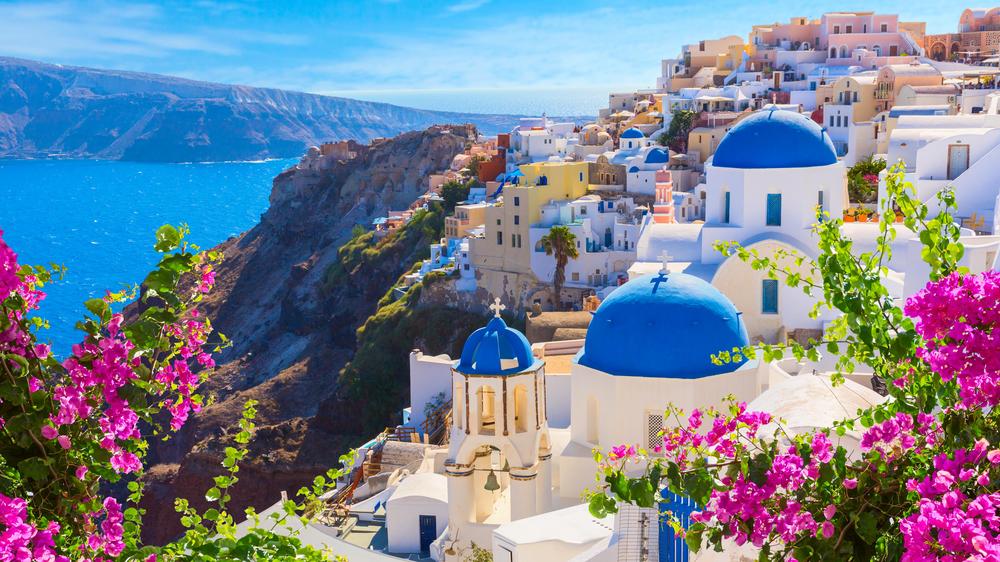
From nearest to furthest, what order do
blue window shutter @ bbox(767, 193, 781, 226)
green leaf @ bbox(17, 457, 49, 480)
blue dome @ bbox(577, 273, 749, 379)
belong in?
green leaf @ bbox(17, 457, 49, 480)
blue dome @ bbox(577, 273, 749, 379)
blue window shutter @ bbox(767, 193, 781, 226)

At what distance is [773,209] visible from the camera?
2323cm

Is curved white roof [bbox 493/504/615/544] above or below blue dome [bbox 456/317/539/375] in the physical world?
below

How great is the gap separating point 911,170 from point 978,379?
2899 cm

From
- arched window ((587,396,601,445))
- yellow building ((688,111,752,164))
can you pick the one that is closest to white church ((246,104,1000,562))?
arched window ((587,396,601,445))

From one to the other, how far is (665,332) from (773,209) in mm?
7617

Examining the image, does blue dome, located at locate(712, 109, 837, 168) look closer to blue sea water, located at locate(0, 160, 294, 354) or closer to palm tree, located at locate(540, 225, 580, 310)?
palm tree, located at locate(540, 225, 580, 310)

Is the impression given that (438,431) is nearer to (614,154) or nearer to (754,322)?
(754,322)

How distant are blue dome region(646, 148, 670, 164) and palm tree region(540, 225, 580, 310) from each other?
823 cm

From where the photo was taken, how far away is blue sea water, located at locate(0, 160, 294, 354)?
99188 millimetres

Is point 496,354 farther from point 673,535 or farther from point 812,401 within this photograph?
point 673,535

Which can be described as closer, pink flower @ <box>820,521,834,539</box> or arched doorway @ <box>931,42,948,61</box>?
pink flower @ <box>820,521,834,539</box>

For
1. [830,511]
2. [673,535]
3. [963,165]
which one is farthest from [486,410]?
[963,165]

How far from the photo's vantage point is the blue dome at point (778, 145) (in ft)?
75.5

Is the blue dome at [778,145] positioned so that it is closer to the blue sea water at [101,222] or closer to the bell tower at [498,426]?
the bell tower at [498,426]
